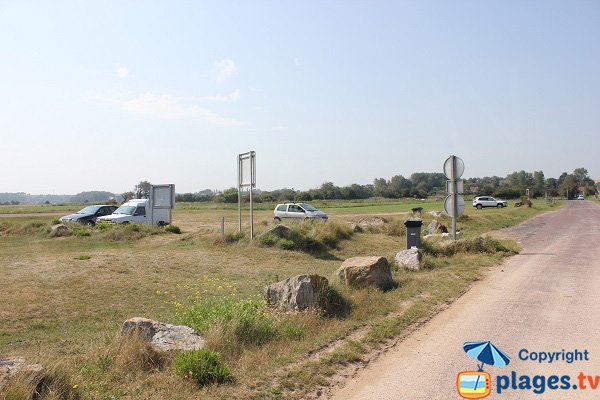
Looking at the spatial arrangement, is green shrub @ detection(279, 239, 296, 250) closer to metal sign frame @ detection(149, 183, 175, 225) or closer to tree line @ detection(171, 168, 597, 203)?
metal sign frame @ detection(149, 183, 175, 225)

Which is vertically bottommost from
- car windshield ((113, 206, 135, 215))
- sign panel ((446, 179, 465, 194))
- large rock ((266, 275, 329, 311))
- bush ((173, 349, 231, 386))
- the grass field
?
the grass field

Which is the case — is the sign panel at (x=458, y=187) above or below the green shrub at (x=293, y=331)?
above

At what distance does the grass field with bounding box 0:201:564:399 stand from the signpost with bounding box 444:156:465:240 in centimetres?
185

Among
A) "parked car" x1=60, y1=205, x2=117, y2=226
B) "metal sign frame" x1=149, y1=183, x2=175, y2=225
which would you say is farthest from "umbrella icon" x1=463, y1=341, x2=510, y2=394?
"parked car" x1=60, y1=205, x2=117, y2=226

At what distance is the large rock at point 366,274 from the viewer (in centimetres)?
969

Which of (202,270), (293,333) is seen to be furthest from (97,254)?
(293,333)

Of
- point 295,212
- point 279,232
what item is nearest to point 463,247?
point 279,232

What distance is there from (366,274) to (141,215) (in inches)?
840

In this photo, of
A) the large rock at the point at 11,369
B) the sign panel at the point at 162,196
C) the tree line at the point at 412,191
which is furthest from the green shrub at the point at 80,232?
the tree line at the point at 412,191

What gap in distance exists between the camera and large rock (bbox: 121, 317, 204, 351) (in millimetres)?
5863

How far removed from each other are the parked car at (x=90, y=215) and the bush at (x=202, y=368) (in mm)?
26727

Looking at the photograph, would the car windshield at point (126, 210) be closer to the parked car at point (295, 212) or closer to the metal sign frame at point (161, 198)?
the metal sign frame at point (161, 198)

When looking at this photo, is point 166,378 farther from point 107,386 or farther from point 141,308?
point 141,308

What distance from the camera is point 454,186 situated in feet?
53.5
